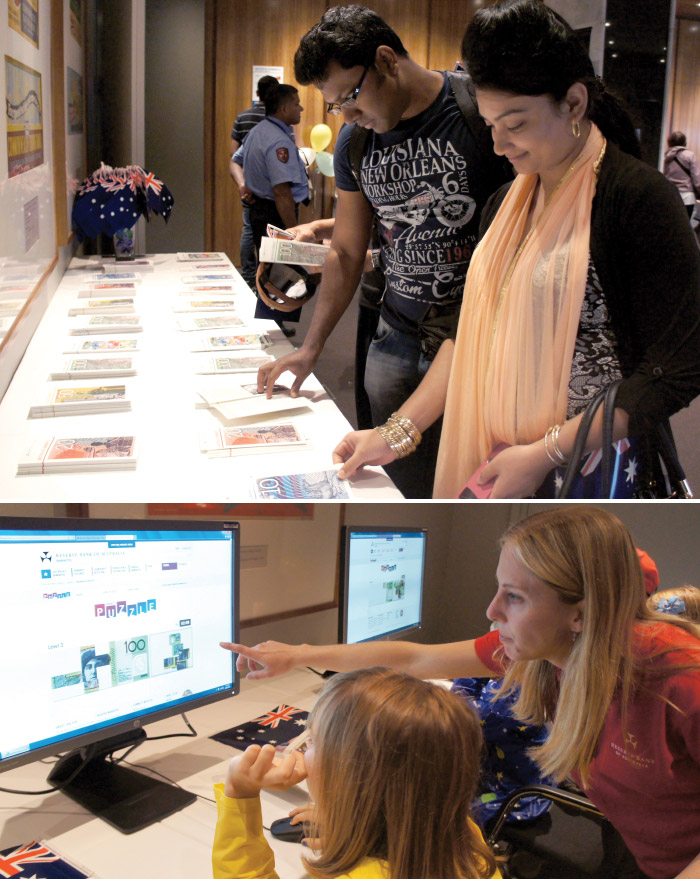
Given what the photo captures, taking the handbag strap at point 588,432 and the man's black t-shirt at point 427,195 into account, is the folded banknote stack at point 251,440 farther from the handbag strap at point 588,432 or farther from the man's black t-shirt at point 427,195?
the handbag strap at point 588,432

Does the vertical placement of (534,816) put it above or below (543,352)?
below

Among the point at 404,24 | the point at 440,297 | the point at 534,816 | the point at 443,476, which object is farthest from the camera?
the point at 404,24

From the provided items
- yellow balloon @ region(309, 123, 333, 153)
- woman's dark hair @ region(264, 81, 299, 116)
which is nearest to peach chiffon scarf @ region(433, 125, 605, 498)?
woman's dark hair @ region(264, 81, 299, 116)

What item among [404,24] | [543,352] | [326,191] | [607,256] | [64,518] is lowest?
[64,518]

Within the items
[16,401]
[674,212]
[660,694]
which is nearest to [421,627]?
[660,694]

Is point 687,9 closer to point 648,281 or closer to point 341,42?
point 341,42

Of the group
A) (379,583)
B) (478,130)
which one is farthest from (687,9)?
(379,583)

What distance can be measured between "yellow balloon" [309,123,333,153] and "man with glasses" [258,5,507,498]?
8.86ft

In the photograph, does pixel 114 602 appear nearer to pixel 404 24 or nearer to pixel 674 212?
pixel 674 212

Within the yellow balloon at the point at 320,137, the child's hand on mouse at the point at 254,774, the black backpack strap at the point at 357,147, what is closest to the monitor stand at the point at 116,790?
the child's hand on mouse at the point at 254,774

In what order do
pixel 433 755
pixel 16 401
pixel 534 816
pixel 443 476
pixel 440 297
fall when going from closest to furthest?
1. pixel 433 755
2. pixel 443 476
3. pixel 534 816
4. pixel 440 297
5. pixel 16 401

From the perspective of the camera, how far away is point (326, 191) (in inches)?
172

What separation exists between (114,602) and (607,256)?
0.74m

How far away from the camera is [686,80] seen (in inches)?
90.6
